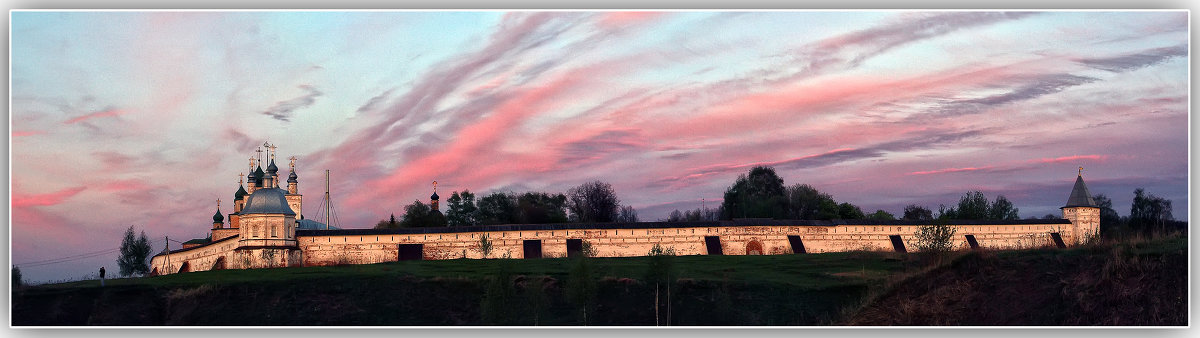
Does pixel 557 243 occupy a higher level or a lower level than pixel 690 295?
higher

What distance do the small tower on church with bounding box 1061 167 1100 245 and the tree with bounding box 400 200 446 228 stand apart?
139ft

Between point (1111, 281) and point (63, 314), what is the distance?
3135 centimetres

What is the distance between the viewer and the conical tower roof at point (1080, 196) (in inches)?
2630

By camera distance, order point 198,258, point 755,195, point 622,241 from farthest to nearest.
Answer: point 755,195, point 198,258, point 622,241

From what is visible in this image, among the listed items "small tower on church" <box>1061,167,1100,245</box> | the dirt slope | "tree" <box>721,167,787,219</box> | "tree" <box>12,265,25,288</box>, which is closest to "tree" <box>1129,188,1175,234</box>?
"small tower on church" <box>1061,167,1100,245</box>

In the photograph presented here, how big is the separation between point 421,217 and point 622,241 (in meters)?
27.6

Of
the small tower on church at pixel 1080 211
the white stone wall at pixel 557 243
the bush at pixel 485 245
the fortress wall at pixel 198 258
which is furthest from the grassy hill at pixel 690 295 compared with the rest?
the small tower on church at pixel 1080 211

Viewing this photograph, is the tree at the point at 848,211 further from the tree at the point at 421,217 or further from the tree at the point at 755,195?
the tree at the point at 421,217

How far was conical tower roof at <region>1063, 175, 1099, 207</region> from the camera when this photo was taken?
66.8 meters

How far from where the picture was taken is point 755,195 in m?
97.1

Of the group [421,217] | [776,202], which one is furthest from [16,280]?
[776,202]

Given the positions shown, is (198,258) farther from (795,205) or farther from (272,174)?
(795,205)

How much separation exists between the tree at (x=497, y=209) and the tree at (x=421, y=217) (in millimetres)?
5108

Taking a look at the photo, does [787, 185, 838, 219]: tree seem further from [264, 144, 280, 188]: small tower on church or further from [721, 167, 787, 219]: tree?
[264, 144, 280, 188]: small tower on church
